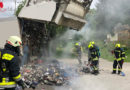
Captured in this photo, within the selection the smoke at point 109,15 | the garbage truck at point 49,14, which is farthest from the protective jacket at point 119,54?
the smoke at point 109,15

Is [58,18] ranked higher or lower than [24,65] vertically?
higher

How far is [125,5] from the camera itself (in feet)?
89.1

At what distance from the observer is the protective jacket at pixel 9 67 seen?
10.0 feet

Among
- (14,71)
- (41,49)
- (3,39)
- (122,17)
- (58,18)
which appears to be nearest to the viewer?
(14,71)

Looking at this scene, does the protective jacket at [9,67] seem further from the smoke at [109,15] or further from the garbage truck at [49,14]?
the smoke at [109,15]

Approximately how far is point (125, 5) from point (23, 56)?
76.4ft

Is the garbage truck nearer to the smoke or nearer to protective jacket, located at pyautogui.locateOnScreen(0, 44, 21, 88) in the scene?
protective jacket, located at pyautogui.locateOnScreen(0, 44, 21, 88)

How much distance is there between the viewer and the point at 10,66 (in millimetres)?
3053

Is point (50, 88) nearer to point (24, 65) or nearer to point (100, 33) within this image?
point (24, 65)

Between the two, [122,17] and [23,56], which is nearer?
[23,56]

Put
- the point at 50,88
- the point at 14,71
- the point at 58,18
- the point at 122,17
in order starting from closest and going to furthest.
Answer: the point at 14,71
the point at 50,88
the point at 58,18
the point at 122,17

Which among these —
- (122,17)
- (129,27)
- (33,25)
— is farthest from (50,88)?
(122,17)

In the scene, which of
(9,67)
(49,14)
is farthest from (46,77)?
(9,67)

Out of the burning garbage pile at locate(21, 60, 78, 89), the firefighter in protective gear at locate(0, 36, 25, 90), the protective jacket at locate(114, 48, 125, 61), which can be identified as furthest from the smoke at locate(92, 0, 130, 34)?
the firefighter in protective gear at locate(0, 36, 25, 90)
